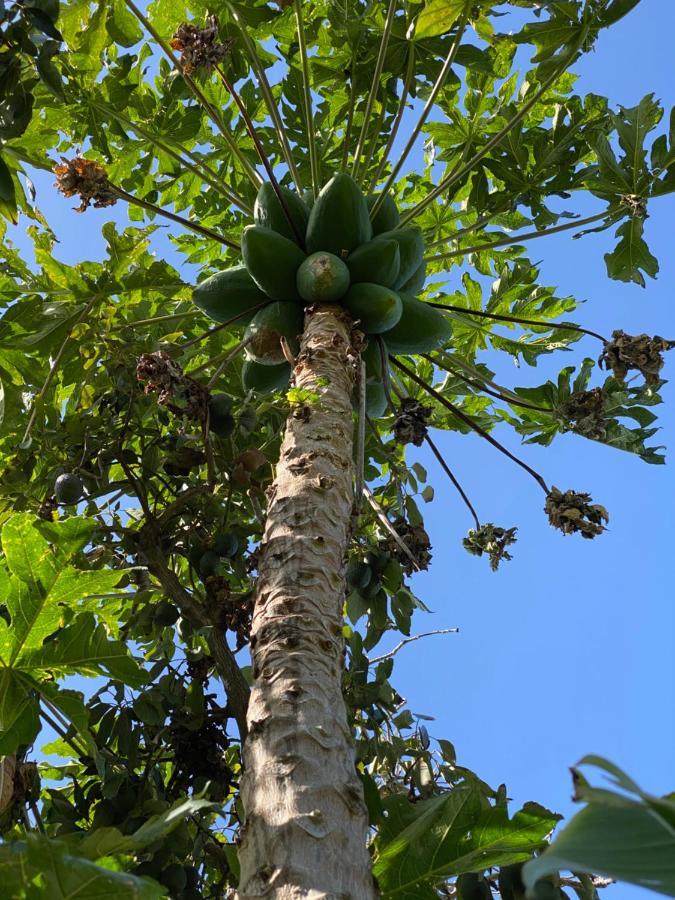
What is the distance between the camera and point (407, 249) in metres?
3.34

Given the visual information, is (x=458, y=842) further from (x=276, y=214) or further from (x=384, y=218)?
(x=384, y=218)

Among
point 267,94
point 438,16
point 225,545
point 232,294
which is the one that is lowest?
point 225,545

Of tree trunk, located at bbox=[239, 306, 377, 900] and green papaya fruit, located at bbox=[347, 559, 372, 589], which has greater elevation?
green papaya fruit, located at bbox=[347, 559, 372, 589]

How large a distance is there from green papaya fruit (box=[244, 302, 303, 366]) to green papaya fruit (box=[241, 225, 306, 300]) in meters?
0.07

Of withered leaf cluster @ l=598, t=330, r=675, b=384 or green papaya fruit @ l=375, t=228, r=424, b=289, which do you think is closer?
withered leaf cluster @ l=598, t=330, r=675, b=384

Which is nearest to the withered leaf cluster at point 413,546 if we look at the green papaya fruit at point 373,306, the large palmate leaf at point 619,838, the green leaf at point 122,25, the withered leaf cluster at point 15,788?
the green papaya fruit at point 373,306

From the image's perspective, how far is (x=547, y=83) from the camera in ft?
12.7

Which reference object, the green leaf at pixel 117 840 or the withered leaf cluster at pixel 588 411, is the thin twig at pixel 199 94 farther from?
the green leaf at pixel 117 840

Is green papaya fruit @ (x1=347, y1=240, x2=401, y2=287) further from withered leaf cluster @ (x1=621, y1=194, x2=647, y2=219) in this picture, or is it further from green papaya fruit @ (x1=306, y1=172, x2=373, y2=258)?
withered leaf cluster @ (x1=621, y1=194, x2=647, y2=219)

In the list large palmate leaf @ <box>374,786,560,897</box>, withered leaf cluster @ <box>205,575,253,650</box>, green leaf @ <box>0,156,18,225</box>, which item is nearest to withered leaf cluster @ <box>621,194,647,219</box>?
withered leaf cluster @ <box>205,575,253,650</box>

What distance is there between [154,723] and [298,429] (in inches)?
46.8

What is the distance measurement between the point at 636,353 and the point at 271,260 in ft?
4.56

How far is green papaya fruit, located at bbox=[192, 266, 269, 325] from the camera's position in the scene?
3.28m

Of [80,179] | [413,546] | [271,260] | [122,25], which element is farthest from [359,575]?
[122,25]
